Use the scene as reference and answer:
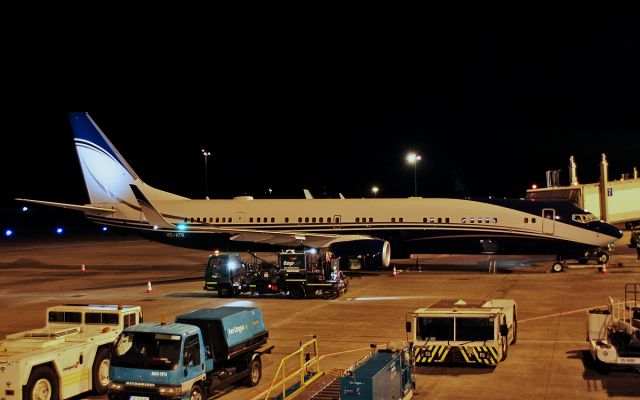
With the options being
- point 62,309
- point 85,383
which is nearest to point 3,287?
point 62,309

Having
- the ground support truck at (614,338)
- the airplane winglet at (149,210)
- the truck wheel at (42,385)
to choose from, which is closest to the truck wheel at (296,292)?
the airplane winglet at (149,210)

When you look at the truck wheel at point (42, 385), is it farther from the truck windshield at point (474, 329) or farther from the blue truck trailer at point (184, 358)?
the truck windshield at point (474, 329)

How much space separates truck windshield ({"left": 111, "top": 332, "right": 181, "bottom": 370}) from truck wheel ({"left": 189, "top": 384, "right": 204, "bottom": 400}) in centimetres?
75

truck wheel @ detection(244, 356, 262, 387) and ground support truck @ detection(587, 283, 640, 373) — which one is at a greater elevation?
ground support truck @ detection(587, 283, 640, 373)

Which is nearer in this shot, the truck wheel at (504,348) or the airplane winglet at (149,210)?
the truck wheel at (504,348)

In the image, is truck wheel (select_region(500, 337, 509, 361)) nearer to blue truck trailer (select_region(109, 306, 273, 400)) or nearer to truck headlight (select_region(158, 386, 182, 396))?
blue truck trailer (select_region(109, 306, 273, 400))

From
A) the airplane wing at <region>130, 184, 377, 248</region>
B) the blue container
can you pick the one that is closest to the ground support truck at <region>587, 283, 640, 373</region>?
the blue container

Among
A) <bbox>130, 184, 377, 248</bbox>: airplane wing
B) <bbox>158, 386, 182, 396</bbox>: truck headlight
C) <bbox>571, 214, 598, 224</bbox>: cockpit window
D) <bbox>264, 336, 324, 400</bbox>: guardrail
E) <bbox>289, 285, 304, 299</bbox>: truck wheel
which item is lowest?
Answer: <bbox>264, 336, 324, 400</bbox>: guardrail

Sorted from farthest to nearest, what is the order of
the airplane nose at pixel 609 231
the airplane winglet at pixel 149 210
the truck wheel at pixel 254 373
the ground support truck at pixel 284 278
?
1. the airplane nose at pixel 609 231
2. the airplane winglet at pixel 149 210
3. the ground support truck at pixel 284 278
4. the truck wheel at pixel 254 373

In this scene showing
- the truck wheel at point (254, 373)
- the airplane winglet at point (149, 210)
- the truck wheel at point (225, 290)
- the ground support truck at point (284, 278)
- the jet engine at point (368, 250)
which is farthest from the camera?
the airplane winglet at point (149, 210)

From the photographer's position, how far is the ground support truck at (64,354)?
13438 millimetres

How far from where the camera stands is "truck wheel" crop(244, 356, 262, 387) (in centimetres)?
1576

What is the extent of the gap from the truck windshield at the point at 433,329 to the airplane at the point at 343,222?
60.6ft

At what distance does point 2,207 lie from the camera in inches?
5650
